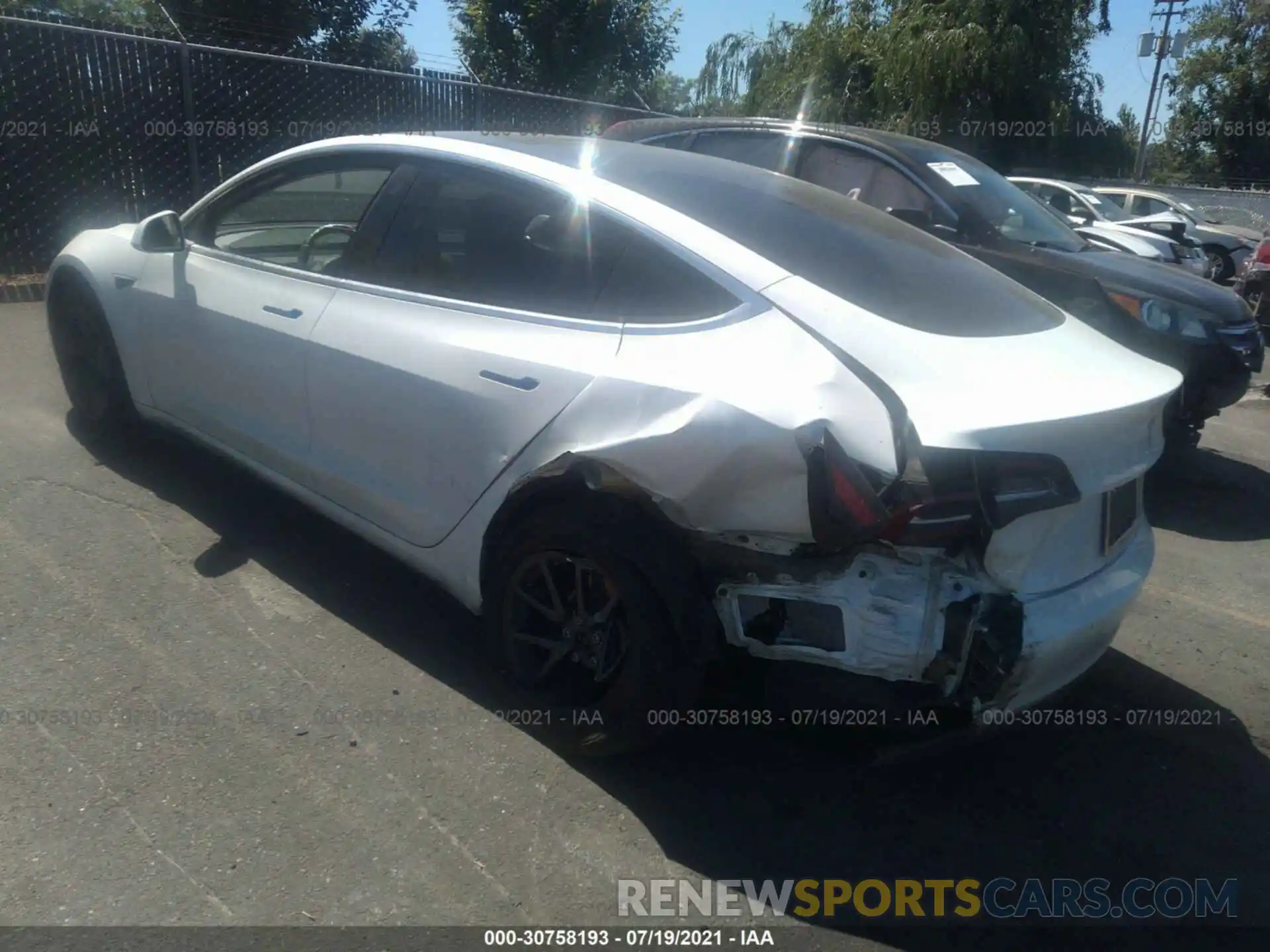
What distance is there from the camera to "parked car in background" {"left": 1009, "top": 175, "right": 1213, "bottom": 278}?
12.5 m

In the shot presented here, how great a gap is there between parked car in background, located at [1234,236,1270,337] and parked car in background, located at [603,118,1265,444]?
12.2ft

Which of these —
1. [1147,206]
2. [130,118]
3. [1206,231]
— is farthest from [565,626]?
[1147,206]

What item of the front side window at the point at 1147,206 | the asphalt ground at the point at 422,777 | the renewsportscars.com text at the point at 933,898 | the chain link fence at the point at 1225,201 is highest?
the front side window at the point at 1147,206

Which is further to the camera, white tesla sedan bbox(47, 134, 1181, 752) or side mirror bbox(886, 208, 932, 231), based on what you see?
side mirror bbox(886, 208, 932, 231)

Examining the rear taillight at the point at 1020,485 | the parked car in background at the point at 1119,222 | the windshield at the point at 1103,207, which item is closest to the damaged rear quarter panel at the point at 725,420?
the rear taillight at the point at 1020,485

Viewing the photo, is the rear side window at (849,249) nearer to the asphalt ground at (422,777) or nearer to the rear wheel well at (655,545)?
the rear wheel well at (655,545)

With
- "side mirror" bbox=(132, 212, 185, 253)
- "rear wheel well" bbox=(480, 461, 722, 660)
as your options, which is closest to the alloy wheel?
"rear wheel well" bbox=(480, 461, 722, 660)

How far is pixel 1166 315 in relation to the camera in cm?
570

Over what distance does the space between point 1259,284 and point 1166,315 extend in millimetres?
4726

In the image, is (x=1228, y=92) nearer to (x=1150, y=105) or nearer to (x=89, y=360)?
(x=1150, y=105)

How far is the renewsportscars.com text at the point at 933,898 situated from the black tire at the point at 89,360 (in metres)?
3.56

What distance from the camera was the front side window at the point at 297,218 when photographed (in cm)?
396

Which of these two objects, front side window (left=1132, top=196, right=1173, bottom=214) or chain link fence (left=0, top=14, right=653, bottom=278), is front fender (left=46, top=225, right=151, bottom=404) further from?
front side window (left=1132, top=196, right=1173, bottom=214)

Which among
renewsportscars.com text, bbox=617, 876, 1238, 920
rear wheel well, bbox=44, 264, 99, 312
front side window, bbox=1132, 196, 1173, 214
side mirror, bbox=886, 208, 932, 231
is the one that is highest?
side mirror, bbox=886, 208, 932, 231
